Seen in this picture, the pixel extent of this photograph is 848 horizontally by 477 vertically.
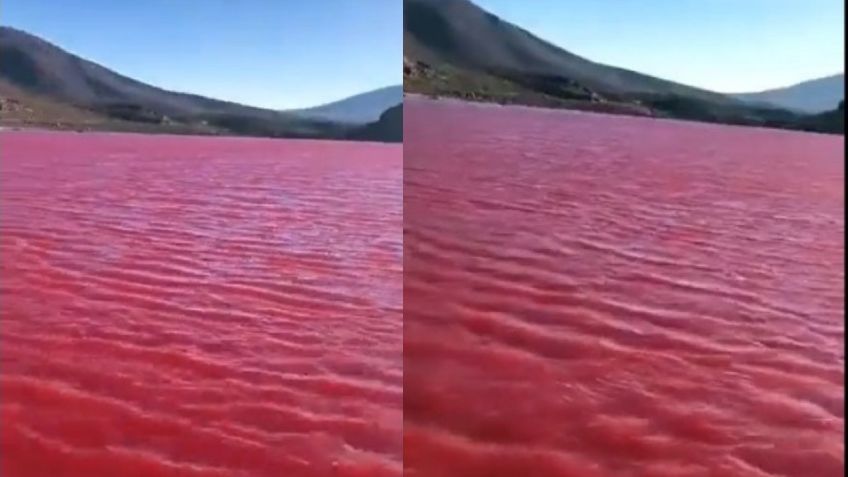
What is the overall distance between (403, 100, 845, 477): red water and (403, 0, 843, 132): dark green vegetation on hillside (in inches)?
15.7

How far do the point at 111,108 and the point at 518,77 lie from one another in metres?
11.7

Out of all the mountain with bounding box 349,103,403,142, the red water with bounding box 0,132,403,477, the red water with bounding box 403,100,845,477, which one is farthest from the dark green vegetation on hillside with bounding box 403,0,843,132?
the mountain with bounding box 349,103,403,142

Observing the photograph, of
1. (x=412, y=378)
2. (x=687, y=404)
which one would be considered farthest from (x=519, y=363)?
(x=687, y=404)

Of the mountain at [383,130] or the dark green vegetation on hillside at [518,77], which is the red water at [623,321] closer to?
the dark green vegetation on hillside at [518,77]

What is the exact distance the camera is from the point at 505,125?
6.67 metres

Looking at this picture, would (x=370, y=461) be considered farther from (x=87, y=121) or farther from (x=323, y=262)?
(x=87, y=121)

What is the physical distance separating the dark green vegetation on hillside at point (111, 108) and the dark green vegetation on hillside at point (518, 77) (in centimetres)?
766

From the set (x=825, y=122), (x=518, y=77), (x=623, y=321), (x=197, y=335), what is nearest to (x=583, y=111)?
(x=518, y=77)

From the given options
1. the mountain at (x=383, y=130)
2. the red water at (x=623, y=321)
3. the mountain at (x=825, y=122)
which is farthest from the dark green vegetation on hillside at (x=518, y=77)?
the mountain at (x=383, y=130)

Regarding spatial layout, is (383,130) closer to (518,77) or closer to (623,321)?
(518,77)

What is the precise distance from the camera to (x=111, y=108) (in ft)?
52.2

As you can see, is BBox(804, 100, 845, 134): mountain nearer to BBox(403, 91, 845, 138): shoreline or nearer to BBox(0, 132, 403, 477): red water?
BBox(403, 91, 845, 138): shoreline

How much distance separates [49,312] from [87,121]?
44.6 feet

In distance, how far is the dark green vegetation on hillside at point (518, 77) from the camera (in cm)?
325
